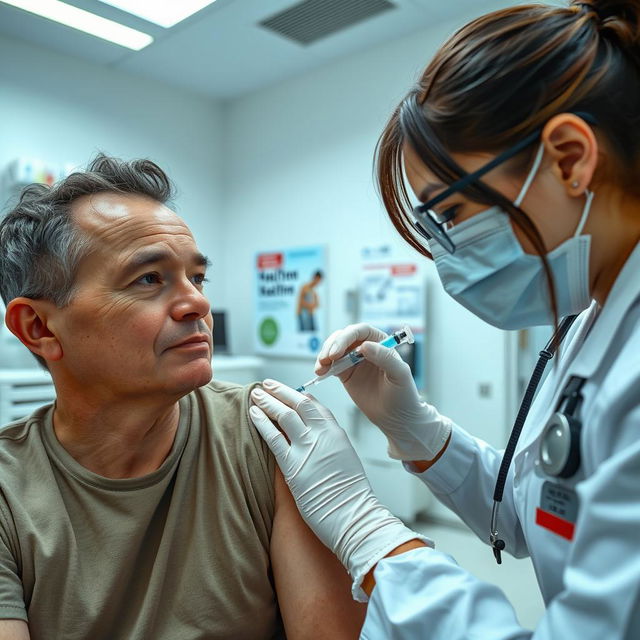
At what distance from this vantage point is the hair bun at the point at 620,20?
0.84 m

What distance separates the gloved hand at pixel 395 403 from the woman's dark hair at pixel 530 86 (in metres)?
0.50

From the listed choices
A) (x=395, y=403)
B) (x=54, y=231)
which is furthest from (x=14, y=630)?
(x=395, y=403)

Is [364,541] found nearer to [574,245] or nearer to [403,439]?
[403,439]

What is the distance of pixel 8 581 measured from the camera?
98 centimetres

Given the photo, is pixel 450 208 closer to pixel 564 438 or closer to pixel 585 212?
pixel 585 212

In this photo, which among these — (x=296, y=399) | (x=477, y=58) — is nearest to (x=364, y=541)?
(x=296, y=399)

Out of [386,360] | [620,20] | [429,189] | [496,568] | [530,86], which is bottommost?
[496,568]

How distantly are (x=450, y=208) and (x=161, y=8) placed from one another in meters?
3.14

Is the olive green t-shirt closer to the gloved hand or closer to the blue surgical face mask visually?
the gloved hand

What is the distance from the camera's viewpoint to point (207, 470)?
1.24 meters

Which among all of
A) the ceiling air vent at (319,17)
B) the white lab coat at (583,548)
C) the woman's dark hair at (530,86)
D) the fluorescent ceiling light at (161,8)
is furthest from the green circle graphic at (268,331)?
the woman's dark hair at (530,86)

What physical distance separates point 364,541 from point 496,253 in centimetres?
56

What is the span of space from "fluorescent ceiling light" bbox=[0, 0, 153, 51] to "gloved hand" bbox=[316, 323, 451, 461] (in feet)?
10.3

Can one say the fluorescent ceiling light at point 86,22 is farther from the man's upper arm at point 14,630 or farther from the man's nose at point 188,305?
the man's upper arm at point 14,630
